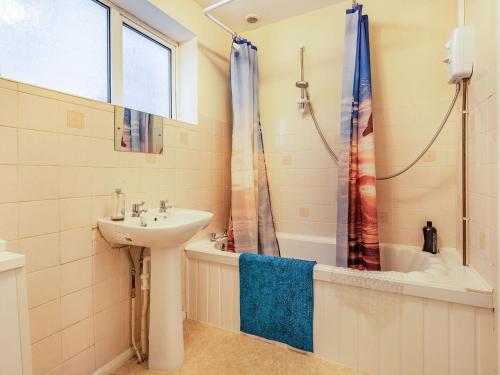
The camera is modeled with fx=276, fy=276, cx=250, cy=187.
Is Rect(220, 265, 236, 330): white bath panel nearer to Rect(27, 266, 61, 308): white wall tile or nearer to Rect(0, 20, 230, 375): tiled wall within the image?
Rect(0, 20, 230, 375): tiled wall

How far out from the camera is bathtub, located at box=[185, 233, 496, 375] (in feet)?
3.69

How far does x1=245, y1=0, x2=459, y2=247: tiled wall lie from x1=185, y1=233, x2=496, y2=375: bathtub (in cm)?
38

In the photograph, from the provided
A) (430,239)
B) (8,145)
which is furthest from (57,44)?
(430,239)

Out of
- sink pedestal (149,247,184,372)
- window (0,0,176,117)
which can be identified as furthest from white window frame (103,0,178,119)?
sink pedestal (149,247,184,372)

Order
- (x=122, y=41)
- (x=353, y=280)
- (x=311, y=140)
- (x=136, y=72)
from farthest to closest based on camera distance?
(x=311, y=140)
(x=136, y=72)
(x=122, y=41)
(x=353, y=280)

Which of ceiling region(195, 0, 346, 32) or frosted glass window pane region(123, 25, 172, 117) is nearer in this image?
frosted glass window pane region(123, 25, 172, 117)

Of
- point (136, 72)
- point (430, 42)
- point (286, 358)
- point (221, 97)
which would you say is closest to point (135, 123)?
point (136, 72)

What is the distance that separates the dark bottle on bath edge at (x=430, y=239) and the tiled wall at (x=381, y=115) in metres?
0.09

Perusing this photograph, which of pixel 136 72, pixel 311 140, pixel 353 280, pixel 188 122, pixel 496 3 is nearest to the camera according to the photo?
pixel 496 3

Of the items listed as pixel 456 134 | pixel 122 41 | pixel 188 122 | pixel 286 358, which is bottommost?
pixel 286 358

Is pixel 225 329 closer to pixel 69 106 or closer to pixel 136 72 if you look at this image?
pixel 69 106

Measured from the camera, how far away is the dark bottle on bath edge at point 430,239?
1.71 m

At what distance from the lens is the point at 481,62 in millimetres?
1213

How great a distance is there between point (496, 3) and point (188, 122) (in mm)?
1593
